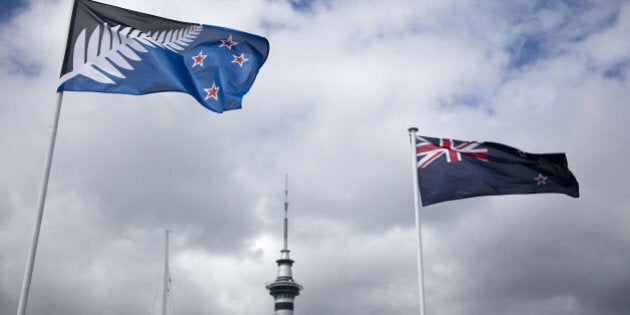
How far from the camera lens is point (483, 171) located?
27.5 metres

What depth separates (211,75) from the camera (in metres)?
23.0

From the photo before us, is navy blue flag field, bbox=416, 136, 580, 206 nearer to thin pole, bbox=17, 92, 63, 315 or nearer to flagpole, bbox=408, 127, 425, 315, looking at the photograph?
flagpole, bbox=408, 127, 425, 315

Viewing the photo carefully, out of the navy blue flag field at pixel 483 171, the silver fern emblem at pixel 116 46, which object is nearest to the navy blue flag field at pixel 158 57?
the silver fern emblem at pixel 116 46

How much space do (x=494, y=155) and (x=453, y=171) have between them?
1956 mm

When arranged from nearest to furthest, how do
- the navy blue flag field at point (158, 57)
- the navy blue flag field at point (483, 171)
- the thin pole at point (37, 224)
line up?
the thin pole at point (37, 224)
the navy blue flag field at point (158, 57)
the navy blue flag field at point (483, 171)

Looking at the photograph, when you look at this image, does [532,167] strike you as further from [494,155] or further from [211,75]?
[211,75]

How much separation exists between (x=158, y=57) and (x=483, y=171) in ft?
43.2

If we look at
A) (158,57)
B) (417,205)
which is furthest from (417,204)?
(158,57)

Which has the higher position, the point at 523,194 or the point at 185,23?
the point at 185,23

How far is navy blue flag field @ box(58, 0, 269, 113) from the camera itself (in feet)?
68.1

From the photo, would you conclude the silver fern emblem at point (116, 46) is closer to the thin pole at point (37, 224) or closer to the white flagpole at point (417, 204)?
the thin pole at point (37, 224)

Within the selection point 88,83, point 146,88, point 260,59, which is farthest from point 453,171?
point 88,83

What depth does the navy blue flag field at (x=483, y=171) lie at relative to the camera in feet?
88.3

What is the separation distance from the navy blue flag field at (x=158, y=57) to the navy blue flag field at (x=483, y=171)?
7715mm
